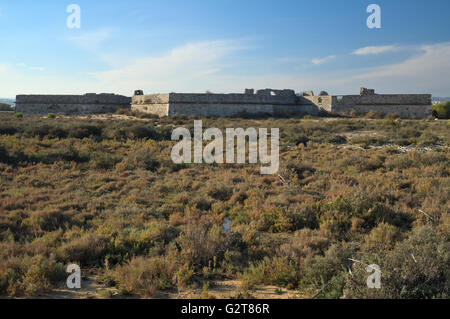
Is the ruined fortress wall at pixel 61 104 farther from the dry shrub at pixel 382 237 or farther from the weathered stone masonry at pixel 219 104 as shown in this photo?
the dry shrub at pixel 382 237

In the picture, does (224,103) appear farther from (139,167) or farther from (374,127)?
(139,167)

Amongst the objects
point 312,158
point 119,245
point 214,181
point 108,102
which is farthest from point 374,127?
point 108,102

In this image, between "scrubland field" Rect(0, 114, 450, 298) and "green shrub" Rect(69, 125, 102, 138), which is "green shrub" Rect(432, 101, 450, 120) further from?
"green shrub" Rect(69, 125, 102, 138)

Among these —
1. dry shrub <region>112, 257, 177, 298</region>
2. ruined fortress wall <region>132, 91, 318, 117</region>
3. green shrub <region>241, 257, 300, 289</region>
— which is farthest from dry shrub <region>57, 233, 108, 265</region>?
ruined fortress wall <region>132, 91, 318, 117</region>

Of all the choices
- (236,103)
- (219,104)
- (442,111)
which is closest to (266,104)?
(236,103)

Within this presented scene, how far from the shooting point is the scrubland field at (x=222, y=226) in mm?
4395

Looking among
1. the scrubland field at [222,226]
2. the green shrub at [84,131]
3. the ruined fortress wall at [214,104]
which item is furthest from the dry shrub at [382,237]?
the ruined fortress wall at [214,104]

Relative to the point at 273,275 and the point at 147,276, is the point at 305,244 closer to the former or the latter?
the point at 273,275

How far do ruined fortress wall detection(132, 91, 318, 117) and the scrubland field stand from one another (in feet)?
60.9

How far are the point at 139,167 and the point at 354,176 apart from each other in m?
8.14

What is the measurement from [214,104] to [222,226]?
27462mm

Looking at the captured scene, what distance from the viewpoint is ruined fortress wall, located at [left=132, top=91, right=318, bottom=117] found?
106ft

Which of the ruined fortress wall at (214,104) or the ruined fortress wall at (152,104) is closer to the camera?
the ruined fortress wall at (214,104)

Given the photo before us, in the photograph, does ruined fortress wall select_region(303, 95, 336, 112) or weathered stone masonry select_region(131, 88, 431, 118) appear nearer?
weathered stone masonry select_region(131, 88, 431, 118)
